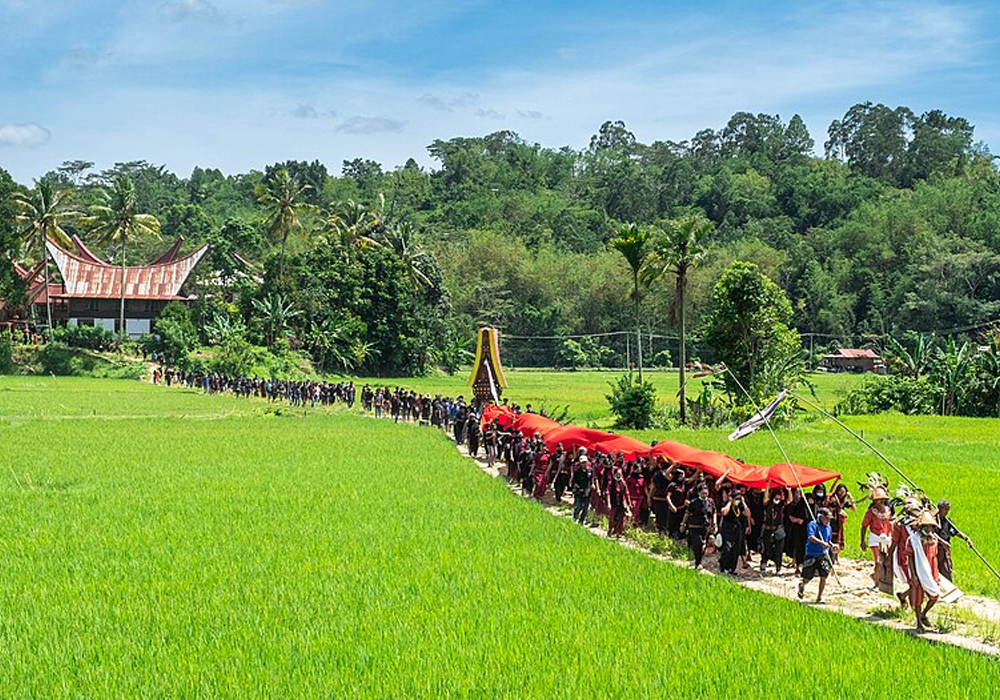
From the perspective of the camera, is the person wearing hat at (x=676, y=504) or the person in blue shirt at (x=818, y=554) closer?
the person in blue shirt at (x=818, y=554)

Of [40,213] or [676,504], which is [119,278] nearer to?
[40,213]

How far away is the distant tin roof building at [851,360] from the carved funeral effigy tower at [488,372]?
50.8 meters

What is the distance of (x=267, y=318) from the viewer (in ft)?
213

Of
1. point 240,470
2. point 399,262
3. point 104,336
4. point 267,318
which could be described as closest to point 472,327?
point 399,262

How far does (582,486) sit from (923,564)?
817cm

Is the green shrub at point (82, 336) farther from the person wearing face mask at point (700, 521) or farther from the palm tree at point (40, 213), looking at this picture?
the person wearing face mask at point (700, 521)

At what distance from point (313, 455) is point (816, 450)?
14172 millimetres

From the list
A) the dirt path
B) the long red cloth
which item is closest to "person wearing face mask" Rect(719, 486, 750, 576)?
the dirt path

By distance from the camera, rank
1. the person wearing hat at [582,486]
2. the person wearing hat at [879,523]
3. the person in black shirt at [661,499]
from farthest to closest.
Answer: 1. the person wearing hat at [582,486]
2. the person in black shirt at [661,499]
3. the person wearing hat at [879,523]

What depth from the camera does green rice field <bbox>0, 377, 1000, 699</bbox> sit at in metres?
9.38

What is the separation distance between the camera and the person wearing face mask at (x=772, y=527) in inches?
579

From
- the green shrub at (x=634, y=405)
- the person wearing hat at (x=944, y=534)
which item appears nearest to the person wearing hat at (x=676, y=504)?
the person wearing hat at (x=944, y=534)

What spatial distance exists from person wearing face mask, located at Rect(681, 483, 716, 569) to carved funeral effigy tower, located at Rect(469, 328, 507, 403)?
22.6 m

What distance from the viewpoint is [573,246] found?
108562 millimetres
